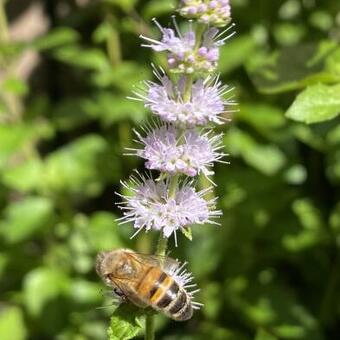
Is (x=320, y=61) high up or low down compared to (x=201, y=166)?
down

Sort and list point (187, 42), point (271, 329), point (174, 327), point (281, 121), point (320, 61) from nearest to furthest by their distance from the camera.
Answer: point (187, 42)
point (320, 61)
point (271, 329)
point (281, 121)
point (174, 327)

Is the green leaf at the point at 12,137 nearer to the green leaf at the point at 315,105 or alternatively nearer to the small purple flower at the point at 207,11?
the green leaf at the point at 315,105

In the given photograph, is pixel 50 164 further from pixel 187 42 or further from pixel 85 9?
pixel 187 42

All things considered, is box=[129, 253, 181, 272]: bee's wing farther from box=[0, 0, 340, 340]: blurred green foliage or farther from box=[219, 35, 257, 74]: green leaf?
box=[219, 35, 257, 74]: green leaf

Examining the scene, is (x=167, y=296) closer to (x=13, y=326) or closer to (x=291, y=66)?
(x=291, y=66)

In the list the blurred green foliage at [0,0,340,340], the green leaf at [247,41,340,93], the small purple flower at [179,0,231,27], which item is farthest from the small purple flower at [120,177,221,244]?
the blurred green foliage at [0,0,340,340]

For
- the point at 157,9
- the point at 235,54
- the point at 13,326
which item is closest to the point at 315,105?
the point at 235,54

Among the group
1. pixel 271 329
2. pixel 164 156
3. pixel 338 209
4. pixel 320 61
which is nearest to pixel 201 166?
pixel 164 156

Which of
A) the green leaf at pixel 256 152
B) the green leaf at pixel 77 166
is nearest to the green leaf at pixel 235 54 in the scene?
the green leaf at pixel 256 152
